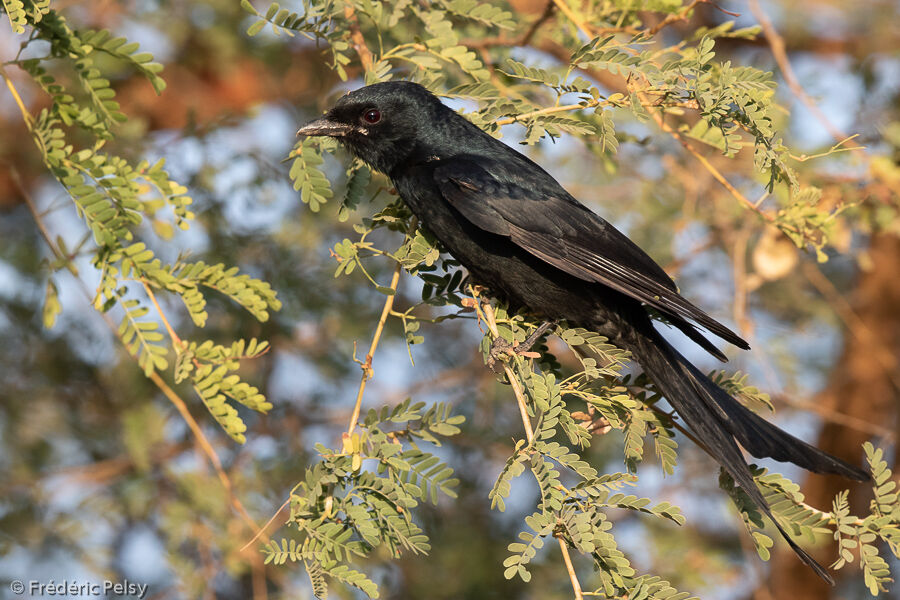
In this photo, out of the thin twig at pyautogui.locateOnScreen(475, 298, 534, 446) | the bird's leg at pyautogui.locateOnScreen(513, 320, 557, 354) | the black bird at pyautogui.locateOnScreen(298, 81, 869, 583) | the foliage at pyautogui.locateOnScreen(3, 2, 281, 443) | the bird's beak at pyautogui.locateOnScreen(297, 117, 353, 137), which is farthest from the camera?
the bird's beak at pyautogui.locateOnScreen(297, 117, 353, 137)

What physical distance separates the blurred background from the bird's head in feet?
2.44

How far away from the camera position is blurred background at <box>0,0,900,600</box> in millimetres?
4102

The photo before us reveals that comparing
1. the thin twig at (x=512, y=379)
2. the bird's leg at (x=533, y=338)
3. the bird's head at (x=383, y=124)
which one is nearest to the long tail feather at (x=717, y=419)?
the bird's leg at (x=533, y=338)

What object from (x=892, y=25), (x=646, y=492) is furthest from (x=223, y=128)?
(x=892, y=25)

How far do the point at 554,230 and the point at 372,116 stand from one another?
776 millimetres

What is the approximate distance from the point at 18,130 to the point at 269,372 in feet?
7.15

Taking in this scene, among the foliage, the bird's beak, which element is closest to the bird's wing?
the bird's beak

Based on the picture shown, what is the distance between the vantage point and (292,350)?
4766 mm

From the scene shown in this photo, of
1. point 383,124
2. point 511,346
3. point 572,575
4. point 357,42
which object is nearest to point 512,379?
point 511,346

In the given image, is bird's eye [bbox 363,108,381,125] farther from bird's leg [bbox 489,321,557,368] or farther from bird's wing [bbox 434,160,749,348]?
bird's leg [bbox 489,321,557,368]

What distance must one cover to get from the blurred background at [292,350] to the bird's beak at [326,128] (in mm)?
941

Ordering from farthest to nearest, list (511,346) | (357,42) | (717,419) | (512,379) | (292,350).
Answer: (292,350)
(357,42)
(717,419)
(511,346)
(512,379)

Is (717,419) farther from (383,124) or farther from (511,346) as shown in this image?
(383,124)

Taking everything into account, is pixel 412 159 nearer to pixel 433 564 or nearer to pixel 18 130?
pixel 433 564
